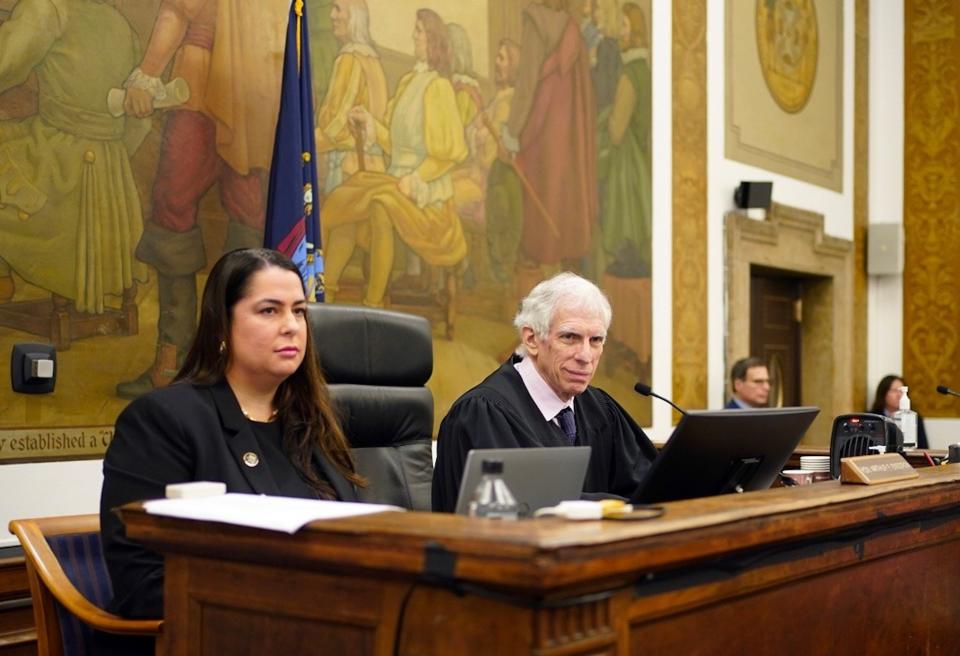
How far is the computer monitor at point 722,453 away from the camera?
8.82 feet

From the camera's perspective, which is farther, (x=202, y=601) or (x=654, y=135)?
(x=654, y=135)

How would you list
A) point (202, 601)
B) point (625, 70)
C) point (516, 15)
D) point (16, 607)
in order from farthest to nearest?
point (625, 70)
point (516, 15)
point (16, 607)
point (202, 601)

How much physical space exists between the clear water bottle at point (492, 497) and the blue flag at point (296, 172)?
10.9 feet

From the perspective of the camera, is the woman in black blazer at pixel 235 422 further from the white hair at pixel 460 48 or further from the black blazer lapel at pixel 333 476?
the white hair at pixel 460 48

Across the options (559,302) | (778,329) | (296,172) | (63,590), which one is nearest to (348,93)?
(296,172)

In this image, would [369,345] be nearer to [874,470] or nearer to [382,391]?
[382,391]

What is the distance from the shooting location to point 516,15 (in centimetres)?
764

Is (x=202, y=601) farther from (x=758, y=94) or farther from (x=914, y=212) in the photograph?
(x=914, y=212)

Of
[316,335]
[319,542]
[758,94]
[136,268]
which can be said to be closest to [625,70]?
[758,94]

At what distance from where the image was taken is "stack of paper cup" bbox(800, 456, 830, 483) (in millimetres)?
3795

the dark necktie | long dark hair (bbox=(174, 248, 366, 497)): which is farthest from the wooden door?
long dark hair (bbox=(174, 248, 366, 497))

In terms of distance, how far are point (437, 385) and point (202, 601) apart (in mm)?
4570

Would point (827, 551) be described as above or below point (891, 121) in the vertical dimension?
below

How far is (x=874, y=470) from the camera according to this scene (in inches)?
119
